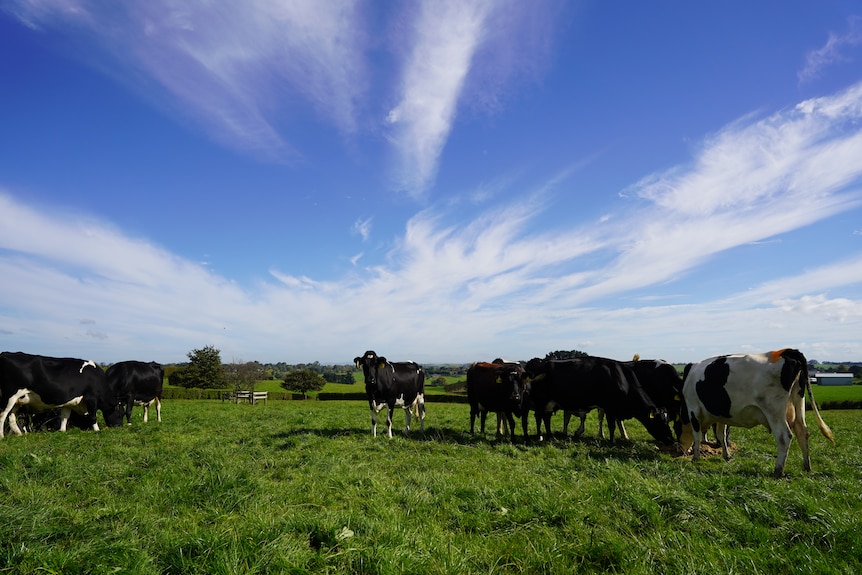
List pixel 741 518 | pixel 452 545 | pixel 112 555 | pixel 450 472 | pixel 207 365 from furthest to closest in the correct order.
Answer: pixel 207 365 < pixel 450 472 < pixel 741 518 < pixel 452 545 < pixel 112 555

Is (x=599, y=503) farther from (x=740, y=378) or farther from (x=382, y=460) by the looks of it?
(x=740, y=378)

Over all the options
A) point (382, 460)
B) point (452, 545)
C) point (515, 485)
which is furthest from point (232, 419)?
point (452, 545)

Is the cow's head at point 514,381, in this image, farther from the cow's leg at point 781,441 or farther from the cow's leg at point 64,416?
the cow's leg at point 64,416

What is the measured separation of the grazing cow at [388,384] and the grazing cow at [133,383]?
9913 millimetres

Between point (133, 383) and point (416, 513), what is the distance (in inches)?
643

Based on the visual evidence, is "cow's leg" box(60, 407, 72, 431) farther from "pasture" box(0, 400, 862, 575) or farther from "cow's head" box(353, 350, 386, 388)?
"cow's head" box(353, 350, 386, 388)

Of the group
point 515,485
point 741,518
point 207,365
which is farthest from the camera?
point 207,365

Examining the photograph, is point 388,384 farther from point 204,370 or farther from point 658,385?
point 204,370

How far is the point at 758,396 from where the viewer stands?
9117 mm

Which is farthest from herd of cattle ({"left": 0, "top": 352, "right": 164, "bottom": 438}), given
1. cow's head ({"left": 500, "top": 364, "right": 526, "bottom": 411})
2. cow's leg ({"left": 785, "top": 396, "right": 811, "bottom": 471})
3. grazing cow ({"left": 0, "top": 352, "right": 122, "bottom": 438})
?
cow's leg ({"left": 785, "top": 396, "right": 811, "bottom": 471})

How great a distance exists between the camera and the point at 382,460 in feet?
30.4

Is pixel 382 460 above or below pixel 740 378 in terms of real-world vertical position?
below

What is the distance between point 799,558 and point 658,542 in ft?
4.08

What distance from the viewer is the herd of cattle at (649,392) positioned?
896 cm
